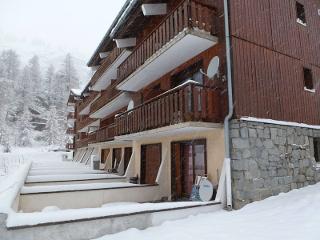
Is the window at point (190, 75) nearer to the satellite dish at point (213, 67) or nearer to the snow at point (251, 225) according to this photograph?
the satellite dish at point (213, 67)

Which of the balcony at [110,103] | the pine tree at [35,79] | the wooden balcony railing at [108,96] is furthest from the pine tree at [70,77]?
the wooden balcony railing at [108,96]

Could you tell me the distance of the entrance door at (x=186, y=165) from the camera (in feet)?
32.8

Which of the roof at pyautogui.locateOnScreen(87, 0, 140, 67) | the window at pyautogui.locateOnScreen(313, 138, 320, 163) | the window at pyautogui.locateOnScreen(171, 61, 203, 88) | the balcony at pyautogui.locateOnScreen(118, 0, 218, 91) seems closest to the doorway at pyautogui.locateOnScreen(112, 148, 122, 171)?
the roof at pyautogui.locateOnScreen(87, 0, 140, 67)

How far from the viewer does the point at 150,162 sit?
1435 centimetres

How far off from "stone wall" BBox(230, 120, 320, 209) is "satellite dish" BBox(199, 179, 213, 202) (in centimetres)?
74

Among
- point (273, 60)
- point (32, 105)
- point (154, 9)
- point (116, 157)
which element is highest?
point (32, 105)

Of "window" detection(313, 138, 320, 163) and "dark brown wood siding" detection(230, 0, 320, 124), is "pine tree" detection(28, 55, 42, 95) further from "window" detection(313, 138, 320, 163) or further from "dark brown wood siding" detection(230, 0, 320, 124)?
"window" detection(313, 138, 320, 163)

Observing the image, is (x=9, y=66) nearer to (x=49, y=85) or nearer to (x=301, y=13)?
(x=49, y=85)

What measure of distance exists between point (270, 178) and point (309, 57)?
A: 5.92 meters

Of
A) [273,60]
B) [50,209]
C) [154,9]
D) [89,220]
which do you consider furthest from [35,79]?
[89,220]

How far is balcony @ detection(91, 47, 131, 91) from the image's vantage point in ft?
57.8

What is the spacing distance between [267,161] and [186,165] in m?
3.17

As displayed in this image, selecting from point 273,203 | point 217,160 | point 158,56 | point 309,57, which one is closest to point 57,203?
point 217,160

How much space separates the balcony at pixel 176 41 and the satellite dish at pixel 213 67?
0.68 metres
